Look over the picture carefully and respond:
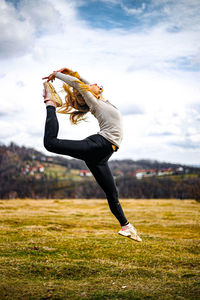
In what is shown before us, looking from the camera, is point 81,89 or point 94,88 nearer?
point 81,89

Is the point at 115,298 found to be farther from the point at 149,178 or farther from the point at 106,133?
the point at 149,178

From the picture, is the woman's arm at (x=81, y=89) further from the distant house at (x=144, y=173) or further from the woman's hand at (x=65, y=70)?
the distant house at (x=144, y=173)

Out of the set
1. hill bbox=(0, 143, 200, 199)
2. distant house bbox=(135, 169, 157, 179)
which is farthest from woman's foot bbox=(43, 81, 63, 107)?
distant house bbox=(135, 169, 157, 179)

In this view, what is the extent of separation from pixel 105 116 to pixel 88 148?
29.5 inches

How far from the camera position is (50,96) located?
611 cm

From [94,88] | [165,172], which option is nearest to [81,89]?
[94,88]

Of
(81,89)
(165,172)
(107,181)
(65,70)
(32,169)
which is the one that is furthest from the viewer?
(32,169)

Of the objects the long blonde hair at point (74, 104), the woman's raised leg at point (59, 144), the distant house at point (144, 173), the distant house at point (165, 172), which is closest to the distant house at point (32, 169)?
the distant house at point (144, 173)

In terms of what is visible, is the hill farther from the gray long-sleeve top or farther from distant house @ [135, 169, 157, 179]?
the gray long-sleeve top

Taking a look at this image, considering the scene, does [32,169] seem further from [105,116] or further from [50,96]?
[105,116]

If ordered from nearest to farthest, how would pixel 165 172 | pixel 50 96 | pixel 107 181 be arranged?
pixel 50 96 → pixel 107 181 → pixel 165 172

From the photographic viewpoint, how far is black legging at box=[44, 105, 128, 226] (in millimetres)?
5520

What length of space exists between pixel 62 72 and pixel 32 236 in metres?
10.3

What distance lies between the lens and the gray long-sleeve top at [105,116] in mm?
5883
